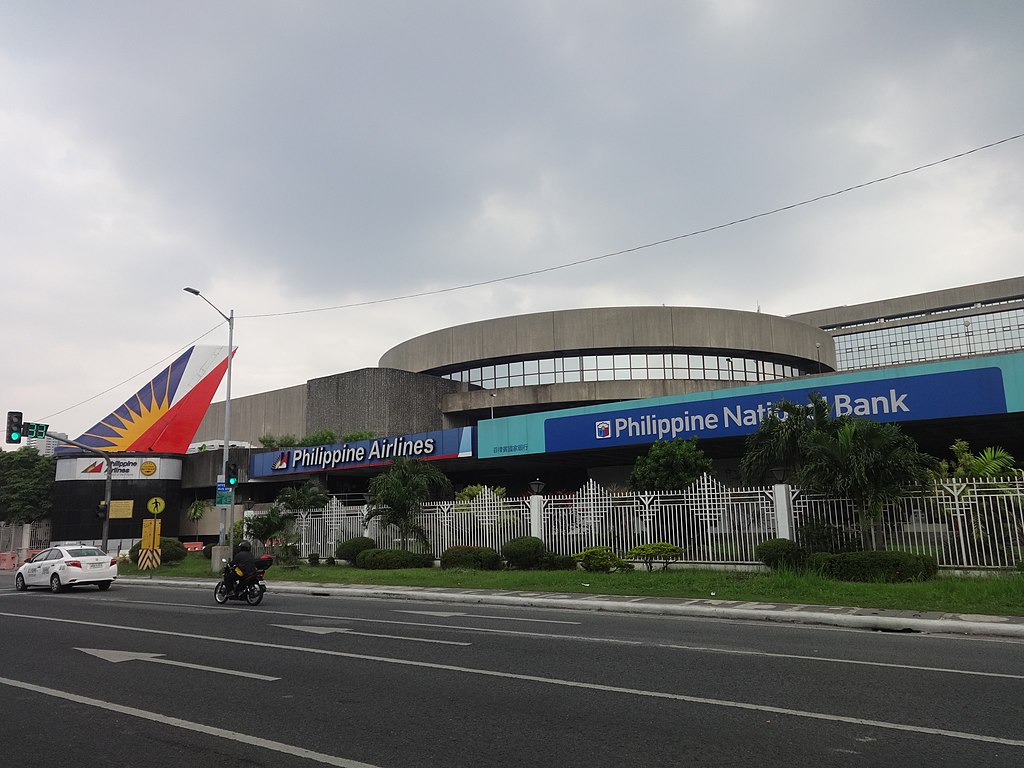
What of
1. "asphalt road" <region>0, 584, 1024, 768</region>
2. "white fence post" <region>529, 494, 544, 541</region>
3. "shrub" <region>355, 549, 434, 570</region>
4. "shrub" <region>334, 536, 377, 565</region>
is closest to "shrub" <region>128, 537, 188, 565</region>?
"shrub" <region>334, 536, 377, 565</region>

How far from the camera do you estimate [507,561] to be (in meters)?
23.5

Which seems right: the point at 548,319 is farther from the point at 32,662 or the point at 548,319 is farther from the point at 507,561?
the point at 32,662

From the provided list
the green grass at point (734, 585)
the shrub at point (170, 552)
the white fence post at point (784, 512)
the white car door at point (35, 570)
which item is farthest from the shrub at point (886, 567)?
the shrub at point (170, 552)

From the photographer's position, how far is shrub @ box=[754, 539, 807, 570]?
18438mm

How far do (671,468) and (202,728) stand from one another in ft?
65.1

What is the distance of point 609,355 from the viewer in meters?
47.7

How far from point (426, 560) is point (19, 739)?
19.8 meters

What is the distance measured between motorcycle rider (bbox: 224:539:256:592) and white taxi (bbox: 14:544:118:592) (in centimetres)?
818

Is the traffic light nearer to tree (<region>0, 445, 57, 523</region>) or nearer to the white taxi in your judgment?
the white taxi

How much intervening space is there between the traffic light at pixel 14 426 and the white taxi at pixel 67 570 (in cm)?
A: 574

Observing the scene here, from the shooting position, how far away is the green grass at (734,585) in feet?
46.8

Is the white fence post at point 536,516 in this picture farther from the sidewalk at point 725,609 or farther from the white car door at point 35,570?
the white car door at point 35,570

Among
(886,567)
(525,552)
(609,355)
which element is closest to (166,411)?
(609,355)

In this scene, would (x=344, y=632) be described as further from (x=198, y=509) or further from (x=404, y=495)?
(x=198, y=509)
